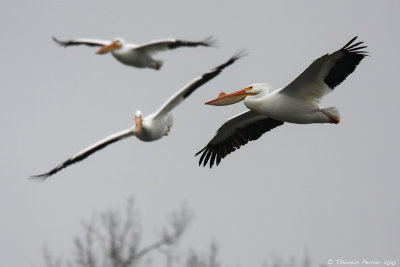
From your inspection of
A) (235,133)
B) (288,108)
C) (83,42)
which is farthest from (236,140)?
(83,42)

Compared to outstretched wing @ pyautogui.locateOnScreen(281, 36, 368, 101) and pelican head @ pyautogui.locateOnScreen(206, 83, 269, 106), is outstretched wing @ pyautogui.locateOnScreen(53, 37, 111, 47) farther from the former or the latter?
outstretched wing @ pyautogui.locateOnScreen(281, 36, 368, 101)

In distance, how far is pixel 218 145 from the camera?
443 inches

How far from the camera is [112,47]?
1449cm

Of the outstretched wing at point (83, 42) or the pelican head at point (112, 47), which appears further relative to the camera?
the outstretched wing at point (83, 42)

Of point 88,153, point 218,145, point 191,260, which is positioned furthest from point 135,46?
point 191,260

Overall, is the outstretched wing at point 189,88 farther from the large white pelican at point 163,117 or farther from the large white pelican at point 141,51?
the large white pelican at point 141,51

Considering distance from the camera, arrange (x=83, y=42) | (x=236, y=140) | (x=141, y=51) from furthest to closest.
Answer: (x=83, y=42), (x=141, y=51), (x=236, y=140)

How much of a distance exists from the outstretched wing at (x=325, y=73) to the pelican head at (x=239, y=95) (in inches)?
18.8

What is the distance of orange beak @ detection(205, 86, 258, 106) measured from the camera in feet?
33.9

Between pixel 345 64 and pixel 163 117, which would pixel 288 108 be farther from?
pixel 163 117

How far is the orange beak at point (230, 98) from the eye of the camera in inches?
407

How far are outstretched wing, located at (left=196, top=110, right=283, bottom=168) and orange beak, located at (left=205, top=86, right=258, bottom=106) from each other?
0.37m

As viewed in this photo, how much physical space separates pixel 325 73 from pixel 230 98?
4.18 ft

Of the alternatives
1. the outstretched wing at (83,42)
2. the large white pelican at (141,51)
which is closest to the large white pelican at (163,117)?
the large white pelican at (141,51)
